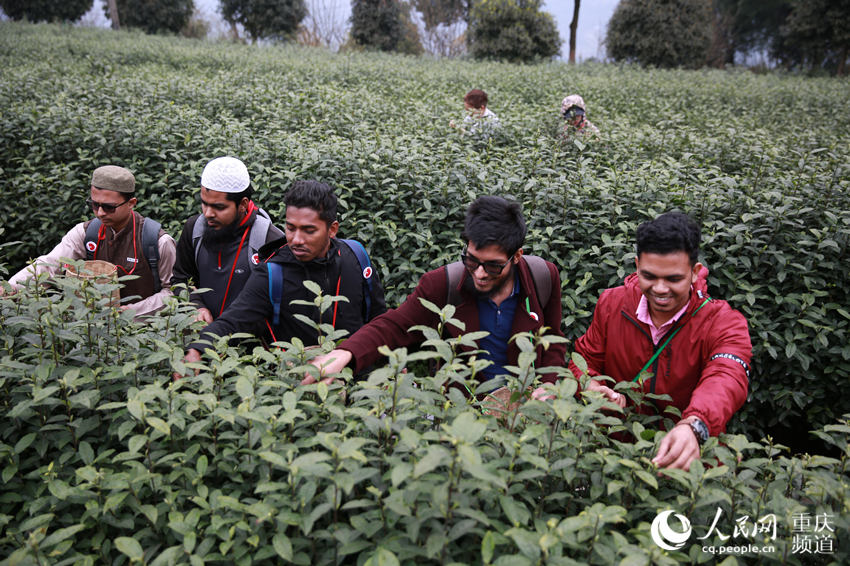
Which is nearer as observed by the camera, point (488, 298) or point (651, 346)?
point (651, 346)

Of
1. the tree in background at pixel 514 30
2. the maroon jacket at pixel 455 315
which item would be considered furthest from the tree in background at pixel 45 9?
the maroon jacket at pixel 455 315

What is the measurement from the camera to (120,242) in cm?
367

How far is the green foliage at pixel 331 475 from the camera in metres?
1.30

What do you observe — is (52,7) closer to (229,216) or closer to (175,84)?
(175,84)

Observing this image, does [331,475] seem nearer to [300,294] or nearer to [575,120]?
[300,294]

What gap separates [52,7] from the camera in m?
31.6

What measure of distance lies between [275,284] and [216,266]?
0.81 metres

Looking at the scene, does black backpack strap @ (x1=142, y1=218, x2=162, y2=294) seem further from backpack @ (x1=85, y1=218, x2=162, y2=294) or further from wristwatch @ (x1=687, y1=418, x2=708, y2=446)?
wristwatch @ (x1=687, y1=418, x2=708, y2=446)

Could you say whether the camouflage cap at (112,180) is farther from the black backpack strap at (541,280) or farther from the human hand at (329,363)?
the black backpack strap at (541,280)

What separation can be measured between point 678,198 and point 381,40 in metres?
27.7

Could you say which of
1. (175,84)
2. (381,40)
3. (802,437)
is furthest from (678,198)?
(381,40)

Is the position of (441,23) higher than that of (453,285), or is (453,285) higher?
(441,23)

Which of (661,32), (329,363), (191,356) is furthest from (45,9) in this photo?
(329,363)

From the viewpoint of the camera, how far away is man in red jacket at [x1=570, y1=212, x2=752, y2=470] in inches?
86.4
